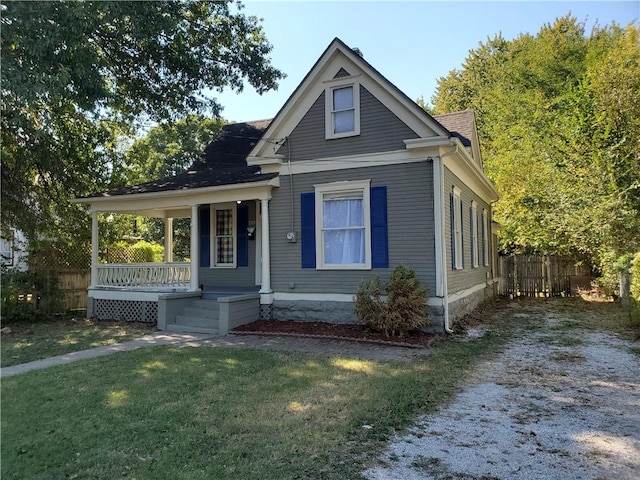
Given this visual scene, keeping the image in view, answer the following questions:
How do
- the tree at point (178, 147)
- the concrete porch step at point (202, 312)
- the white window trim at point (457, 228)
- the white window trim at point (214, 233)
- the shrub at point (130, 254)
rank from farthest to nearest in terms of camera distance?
1. the tree at point (178, 147)
2. the shrub at point (130, 254)
3. the white window trim at point (214, 233)
4. the white window trim at point (457, 228)
5. the concrete porch step at point (202, 312)

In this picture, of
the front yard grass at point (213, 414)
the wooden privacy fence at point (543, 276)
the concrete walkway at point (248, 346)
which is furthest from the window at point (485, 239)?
the front yard grass at point (213, 414)

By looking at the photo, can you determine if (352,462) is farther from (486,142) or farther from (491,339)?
(486,142)

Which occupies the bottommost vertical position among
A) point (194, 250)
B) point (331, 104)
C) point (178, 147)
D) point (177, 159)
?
point (194, 250)

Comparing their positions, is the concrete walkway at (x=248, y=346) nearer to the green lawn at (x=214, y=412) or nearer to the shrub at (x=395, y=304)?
the green lawn at (x=214, y=412)

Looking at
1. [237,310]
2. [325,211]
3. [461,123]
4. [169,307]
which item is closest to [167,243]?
[169,307]

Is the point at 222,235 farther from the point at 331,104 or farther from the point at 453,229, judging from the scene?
the point at 453,229

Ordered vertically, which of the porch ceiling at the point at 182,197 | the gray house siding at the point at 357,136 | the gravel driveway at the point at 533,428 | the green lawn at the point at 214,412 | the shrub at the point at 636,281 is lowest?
the gravel driveway at the point at 533,428

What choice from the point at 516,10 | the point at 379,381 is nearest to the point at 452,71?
the point at 516,10

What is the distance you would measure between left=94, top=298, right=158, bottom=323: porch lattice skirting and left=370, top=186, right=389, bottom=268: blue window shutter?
20.6 feet

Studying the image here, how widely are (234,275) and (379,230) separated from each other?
5.11 m

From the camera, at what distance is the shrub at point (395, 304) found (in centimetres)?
873

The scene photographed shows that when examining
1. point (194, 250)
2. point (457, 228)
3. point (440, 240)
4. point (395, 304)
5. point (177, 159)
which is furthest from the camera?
point (177, 159)

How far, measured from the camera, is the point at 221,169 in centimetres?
1394

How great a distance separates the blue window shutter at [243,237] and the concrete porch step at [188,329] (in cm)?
283
